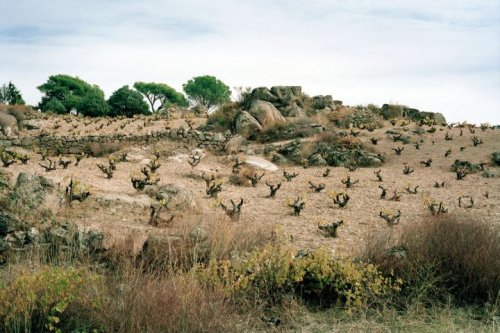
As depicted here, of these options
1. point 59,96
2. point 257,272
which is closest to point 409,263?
point 257,272

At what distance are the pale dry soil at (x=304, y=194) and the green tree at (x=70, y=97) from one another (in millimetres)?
21506

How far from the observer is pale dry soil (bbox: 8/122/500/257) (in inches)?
300

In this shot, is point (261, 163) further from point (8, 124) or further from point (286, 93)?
point (8, 124)

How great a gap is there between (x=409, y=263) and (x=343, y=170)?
1129cm

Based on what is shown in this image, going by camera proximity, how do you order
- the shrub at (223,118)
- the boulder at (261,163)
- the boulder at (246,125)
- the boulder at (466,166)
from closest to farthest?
the boulder at (466,166) < the boulder at (261,163) < the boulder at (246,125) < the shrub at (223,118)

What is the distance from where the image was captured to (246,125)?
22516 mm

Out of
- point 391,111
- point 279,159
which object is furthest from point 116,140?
point 391,111

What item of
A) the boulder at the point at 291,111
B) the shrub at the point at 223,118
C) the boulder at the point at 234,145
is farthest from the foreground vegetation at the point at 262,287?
the boulder at the point at 291,111

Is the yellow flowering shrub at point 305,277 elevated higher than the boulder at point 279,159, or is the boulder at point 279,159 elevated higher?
the boulder at point 279,159

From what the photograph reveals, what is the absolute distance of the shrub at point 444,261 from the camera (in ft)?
17.3

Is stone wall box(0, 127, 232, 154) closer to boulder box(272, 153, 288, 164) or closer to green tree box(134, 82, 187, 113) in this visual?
boulder box(272, 153, 288, 164)

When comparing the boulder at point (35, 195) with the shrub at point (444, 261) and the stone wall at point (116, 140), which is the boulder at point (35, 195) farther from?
the stone wall at point (116, 140)

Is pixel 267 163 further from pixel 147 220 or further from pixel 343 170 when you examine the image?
pixel 147 220

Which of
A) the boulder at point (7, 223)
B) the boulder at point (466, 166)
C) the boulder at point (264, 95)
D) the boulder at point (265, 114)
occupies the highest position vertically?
the boulder at point (264, 95)
